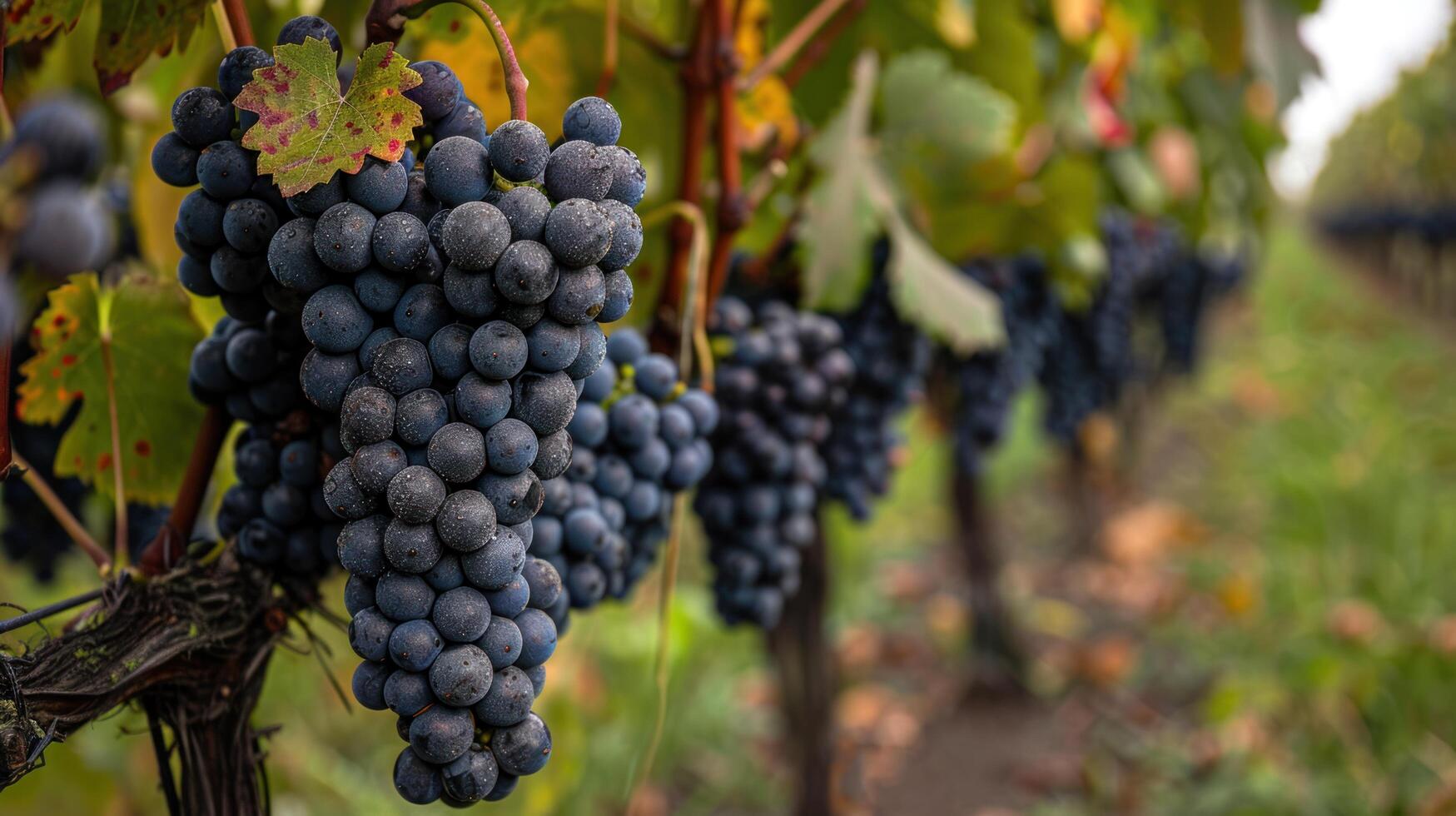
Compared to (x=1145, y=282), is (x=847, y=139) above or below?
below

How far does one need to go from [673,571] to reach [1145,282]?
2889mm

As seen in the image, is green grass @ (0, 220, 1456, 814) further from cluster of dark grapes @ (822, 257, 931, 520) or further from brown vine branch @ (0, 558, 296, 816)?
cluster of dark grapes @ (822, 257, 931, 520)

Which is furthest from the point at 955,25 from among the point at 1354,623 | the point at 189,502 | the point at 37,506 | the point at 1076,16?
the point at 1354,623

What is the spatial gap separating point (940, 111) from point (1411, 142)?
1359 centimetres

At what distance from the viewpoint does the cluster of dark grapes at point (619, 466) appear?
0.72 m

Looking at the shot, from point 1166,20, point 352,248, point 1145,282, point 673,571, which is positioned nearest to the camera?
point 352,248

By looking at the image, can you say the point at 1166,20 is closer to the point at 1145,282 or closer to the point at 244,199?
the point at 1145,282

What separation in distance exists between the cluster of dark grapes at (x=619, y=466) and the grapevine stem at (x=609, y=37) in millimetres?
261

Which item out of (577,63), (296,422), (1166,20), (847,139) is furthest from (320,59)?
(1166,20)

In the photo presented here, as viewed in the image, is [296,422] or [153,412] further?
[153,412]

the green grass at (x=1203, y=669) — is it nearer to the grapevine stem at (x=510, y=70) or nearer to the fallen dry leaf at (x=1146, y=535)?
the fallen dry leaf at (x=1146, y=535)

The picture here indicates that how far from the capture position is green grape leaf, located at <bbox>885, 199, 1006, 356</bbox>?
1212 mm

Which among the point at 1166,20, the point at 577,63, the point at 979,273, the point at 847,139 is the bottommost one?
the point at 577,63

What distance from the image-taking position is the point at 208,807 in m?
0.64
